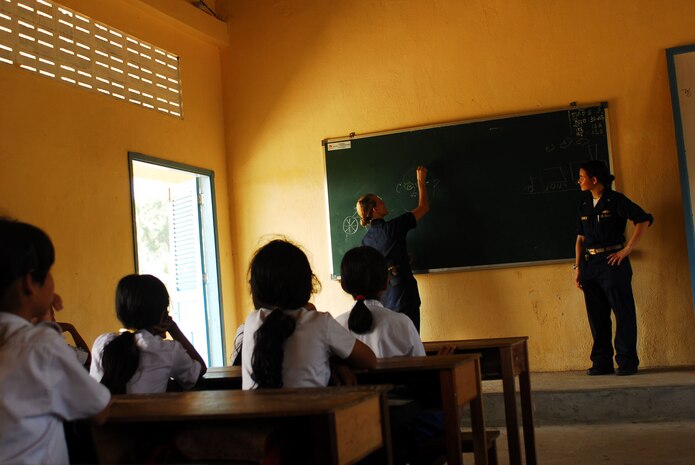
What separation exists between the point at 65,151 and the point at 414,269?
2.48m

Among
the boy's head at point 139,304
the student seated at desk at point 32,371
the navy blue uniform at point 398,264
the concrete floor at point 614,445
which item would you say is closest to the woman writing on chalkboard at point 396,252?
the navy blue uniform at point 398,264

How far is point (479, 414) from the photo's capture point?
105 inches

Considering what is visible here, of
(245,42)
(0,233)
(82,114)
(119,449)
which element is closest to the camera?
(0,233)

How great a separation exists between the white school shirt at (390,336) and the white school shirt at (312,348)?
0.63 meters

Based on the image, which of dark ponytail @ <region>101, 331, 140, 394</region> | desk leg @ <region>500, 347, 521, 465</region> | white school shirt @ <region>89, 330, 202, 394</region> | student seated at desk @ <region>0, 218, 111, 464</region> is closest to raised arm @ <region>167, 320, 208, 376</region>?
white school shirt @ <region>89, 330, 202, 394</region>

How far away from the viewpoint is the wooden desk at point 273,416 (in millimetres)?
1633

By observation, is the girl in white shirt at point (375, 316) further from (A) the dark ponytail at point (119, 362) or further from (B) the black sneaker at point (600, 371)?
(B) the black sneaker at point (600, 371)

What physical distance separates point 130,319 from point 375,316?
2.75ft

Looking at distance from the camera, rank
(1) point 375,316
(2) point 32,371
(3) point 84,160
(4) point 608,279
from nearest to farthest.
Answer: (2) point 32,371, (1) point 375,316, (3) point 84,160, (4) point 608,279

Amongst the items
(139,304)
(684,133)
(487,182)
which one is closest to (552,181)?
(487,182)

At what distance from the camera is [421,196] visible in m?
5.52

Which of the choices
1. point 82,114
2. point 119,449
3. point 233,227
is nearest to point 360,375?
point 119,449

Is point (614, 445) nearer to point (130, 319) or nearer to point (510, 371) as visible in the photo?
point (510, 371)

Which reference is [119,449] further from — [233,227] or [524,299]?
[233,227]
